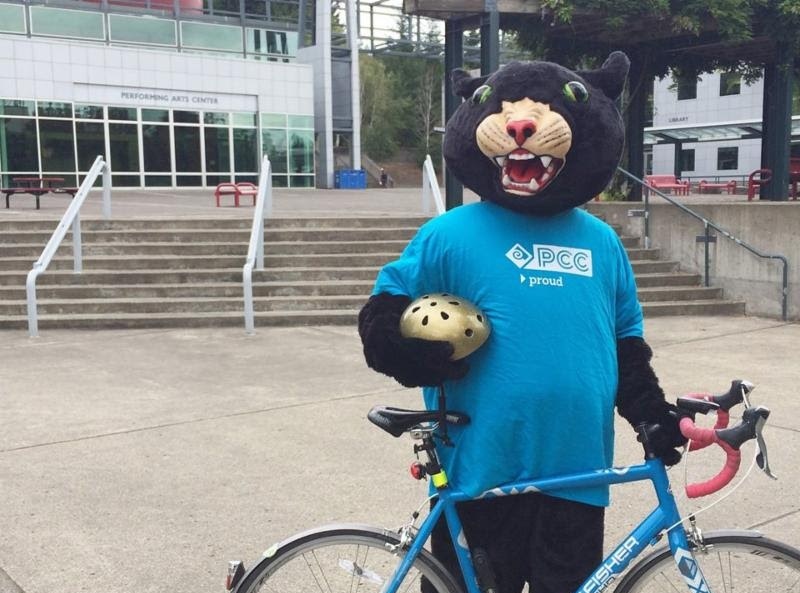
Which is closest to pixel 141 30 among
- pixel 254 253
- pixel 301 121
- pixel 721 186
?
pixel 301 121

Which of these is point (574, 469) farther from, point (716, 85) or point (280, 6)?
point (716, 85)

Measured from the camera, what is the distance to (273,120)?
103 feet

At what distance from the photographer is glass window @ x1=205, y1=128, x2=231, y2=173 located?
1182 inches

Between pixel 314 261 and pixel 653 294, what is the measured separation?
3.97 metres

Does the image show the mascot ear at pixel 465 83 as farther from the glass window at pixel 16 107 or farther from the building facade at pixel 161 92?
the glass window at pixel 16 107

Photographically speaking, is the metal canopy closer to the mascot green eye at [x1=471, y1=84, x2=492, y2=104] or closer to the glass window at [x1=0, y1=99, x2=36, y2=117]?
the glass window at [x1=0, y1=99, x2=36, y2=117]

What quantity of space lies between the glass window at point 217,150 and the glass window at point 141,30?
11.8ft

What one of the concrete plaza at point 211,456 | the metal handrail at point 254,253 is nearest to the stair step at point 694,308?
the concrete plaza at point 211,456

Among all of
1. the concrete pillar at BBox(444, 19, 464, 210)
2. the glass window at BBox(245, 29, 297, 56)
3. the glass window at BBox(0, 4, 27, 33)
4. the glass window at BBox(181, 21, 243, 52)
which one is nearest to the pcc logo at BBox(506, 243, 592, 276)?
the concrete pillar at BBox(444, 19, 464, 210)

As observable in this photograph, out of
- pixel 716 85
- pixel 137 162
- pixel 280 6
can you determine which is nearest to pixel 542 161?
pixel 137 162

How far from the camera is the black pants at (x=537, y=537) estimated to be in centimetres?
230

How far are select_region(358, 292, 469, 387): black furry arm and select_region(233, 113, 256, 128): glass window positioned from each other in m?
29.6

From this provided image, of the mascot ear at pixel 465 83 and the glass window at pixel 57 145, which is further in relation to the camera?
the glass window at pixel 57 145

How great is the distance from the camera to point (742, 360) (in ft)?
23.4
